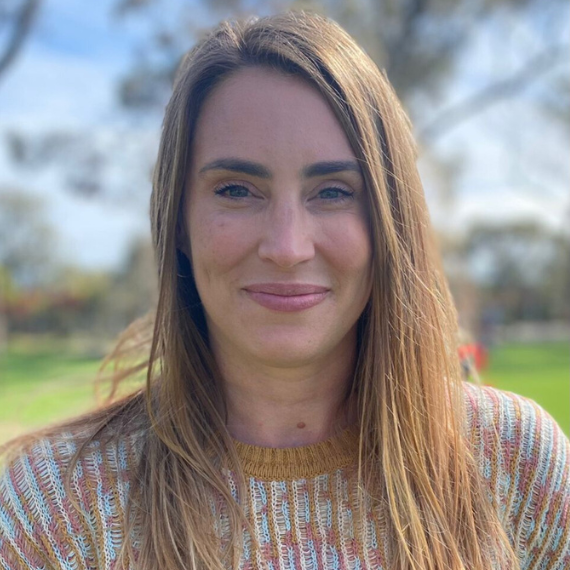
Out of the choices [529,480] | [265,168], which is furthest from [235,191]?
[529,480]

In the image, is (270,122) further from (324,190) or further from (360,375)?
(360,375)

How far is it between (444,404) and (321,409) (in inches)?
10.7

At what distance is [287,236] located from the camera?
1214 mm

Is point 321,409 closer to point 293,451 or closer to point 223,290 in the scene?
point 293,451

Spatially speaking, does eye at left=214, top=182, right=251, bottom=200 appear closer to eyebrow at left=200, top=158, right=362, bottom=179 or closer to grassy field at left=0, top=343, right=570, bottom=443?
eyebrow at left=200, top=158, right=362, bottom=179

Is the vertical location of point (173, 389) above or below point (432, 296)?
below

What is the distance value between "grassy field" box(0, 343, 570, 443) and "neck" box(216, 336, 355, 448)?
0.85 m

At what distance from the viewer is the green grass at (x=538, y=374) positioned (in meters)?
10.1

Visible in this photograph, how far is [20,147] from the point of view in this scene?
41.2 feet

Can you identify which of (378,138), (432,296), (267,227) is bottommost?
(432,296)

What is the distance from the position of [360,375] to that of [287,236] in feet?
1.37

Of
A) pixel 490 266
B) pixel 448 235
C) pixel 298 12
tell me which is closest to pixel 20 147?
pixel 448 235

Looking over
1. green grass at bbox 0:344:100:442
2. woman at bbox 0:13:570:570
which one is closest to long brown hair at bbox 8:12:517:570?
woman at bbox 0:13:570:570

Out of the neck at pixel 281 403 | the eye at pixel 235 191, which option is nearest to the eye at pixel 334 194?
the eye at pixel 235 191
